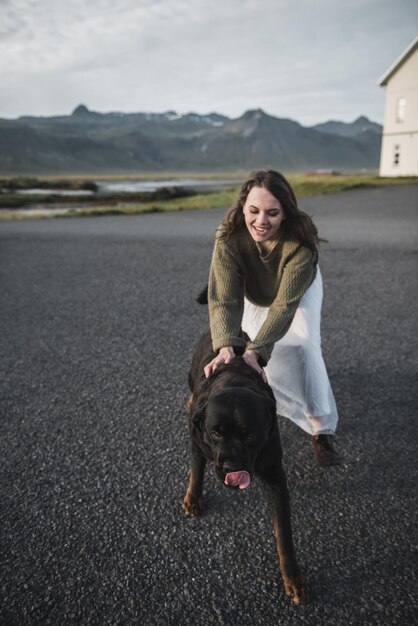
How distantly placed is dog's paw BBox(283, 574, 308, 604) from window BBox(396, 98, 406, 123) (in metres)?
35.3

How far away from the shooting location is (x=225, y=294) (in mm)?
2727

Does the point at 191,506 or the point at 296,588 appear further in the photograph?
the point at 191,506

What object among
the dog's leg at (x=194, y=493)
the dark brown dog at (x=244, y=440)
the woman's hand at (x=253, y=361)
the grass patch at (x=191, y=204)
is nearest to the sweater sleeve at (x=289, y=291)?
the woman's hand at (x=253, y=361)

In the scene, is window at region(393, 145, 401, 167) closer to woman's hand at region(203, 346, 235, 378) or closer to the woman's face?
the woman's face

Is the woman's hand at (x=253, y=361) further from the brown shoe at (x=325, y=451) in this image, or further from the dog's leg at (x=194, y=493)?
the brown shoe at (x=325, y=451)

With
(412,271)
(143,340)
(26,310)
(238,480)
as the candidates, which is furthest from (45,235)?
(238,480)

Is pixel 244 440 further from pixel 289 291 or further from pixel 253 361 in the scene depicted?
pixel 289 291

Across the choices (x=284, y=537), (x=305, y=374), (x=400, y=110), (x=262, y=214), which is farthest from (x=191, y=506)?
(x=400, y=110)

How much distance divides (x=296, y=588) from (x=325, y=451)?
1.03 metres

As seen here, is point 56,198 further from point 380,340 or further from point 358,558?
point 358,558

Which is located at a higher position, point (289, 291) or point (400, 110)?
point (400, 110)

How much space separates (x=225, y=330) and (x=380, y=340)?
3.07m

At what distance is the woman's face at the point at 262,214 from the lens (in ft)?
8.46

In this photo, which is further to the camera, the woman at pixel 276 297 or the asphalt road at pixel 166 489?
the woman at pixel 276 297
